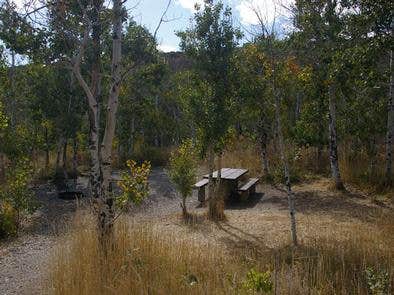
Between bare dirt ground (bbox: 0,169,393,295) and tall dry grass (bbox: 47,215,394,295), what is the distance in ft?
3.09

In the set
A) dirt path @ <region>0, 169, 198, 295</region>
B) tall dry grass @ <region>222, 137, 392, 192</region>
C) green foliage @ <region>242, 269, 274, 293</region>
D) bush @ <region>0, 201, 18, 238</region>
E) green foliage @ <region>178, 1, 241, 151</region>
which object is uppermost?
green foliage @ <region>178, 1, 241, 151</region>

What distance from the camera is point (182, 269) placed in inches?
179

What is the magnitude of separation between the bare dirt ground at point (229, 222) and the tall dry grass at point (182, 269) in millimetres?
943

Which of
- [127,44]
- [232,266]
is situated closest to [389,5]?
[232,266]

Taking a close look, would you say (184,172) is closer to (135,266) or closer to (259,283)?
(135,266)

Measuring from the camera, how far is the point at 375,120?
1212 cm

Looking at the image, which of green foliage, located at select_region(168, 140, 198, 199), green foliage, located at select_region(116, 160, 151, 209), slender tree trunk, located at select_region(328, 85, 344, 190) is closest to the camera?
green foliage, located at select_region(116, 160, 151, 209)

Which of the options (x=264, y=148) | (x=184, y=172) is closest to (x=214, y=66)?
(x=184, y=172)

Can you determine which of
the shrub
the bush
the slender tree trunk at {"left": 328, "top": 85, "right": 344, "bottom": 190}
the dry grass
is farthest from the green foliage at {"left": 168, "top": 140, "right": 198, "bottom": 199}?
the slender tree trunk at {"left": 328, "top": 85, "right": 344, "bottom": 190}

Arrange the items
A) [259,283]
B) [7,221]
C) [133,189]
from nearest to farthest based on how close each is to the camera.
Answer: [259,283] → [133,189] → [7,221]

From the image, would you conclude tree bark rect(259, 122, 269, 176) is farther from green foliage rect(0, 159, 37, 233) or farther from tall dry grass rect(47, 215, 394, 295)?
tall dry grass rect(47, 215, 394, 295)

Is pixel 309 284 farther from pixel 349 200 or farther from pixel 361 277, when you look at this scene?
pixel 349 200

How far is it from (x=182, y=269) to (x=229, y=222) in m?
4.60

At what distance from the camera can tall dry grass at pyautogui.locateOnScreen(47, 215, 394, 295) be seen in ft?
13.4
